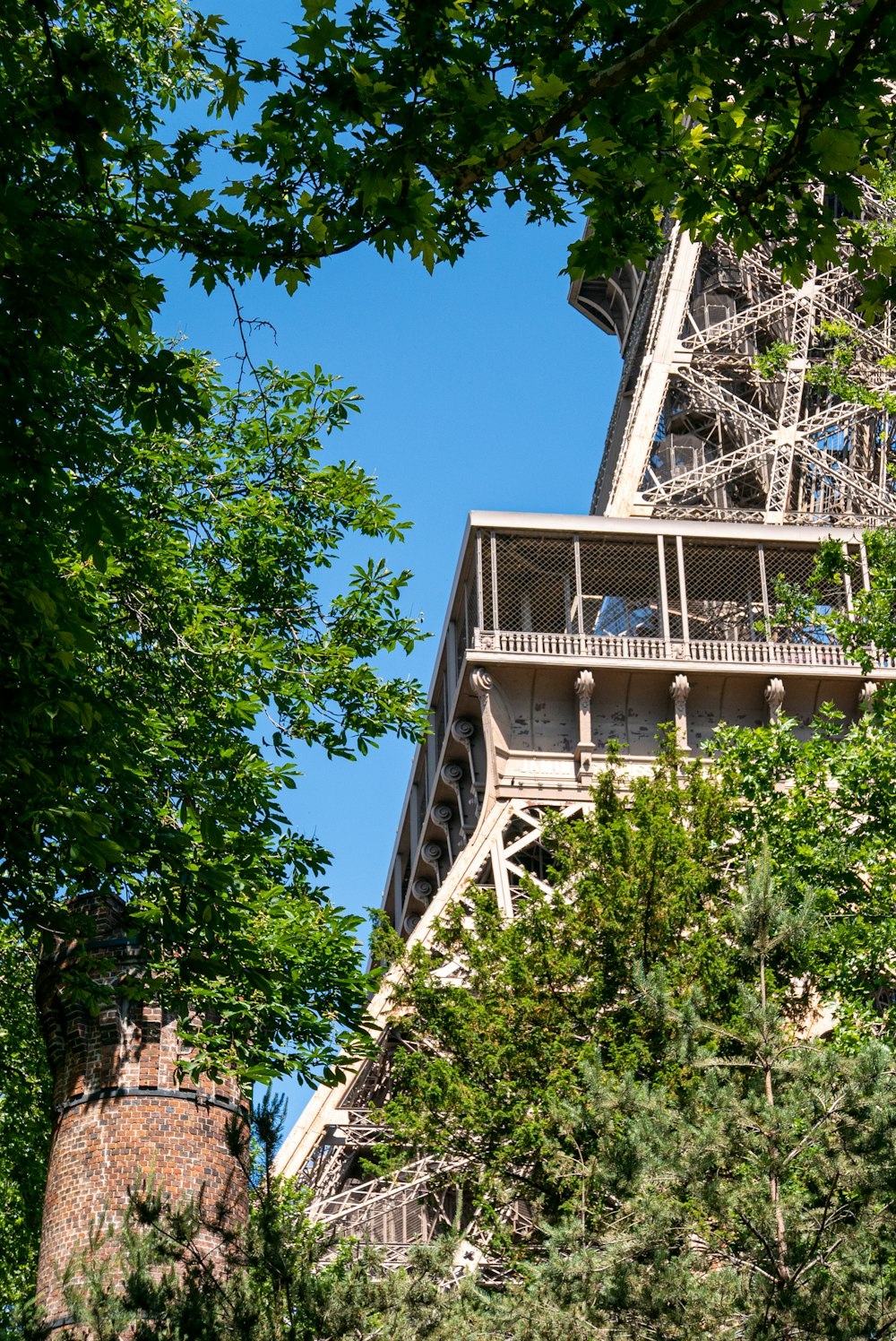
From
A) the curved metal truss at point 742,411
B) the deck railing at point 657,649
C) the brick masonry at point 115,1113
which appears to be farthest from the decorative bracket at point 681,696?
the brick masonry at point 115,1113

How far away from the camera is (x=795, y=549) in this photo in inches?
1454

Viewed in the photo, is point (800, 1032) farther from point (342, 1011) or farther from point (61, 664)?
point (61, 664)

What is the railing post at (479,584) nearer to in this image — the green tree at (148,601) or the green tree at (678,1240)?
the green tree at (148,601)

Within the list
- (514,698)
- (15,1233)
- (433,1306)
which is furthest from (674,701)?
(433,1306)

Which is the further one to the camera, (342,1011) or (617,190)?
(342,1011)

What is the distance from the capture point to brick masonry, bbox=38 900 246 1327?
15.8 metres

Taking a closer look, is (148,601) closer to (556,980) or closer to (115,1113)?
(115,1113)

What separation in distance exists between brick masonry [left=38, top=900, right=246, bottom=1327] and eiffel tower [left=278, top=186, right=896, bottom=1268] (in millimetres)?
10731

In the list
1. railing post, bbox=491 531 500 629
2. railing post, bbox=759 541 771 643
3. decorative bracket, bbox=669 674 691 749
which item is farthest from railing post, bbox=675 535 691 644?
railing post, bbox=491 531 500 629

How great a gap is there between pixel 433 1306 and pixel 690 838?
12.9 m

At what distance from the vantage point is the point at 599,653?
35562 mm

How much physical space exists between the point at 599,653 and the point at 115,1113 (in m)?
20.5

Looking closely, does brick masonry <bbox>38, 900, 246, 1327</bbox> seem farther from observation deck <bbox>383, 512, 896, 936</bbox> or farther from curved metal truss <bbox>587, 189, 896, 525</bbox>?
curved metal truss <bbox>587, 189, 896, 525</bbox>

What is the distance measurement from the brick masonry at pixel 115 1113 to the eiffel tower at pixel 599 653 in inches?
422
